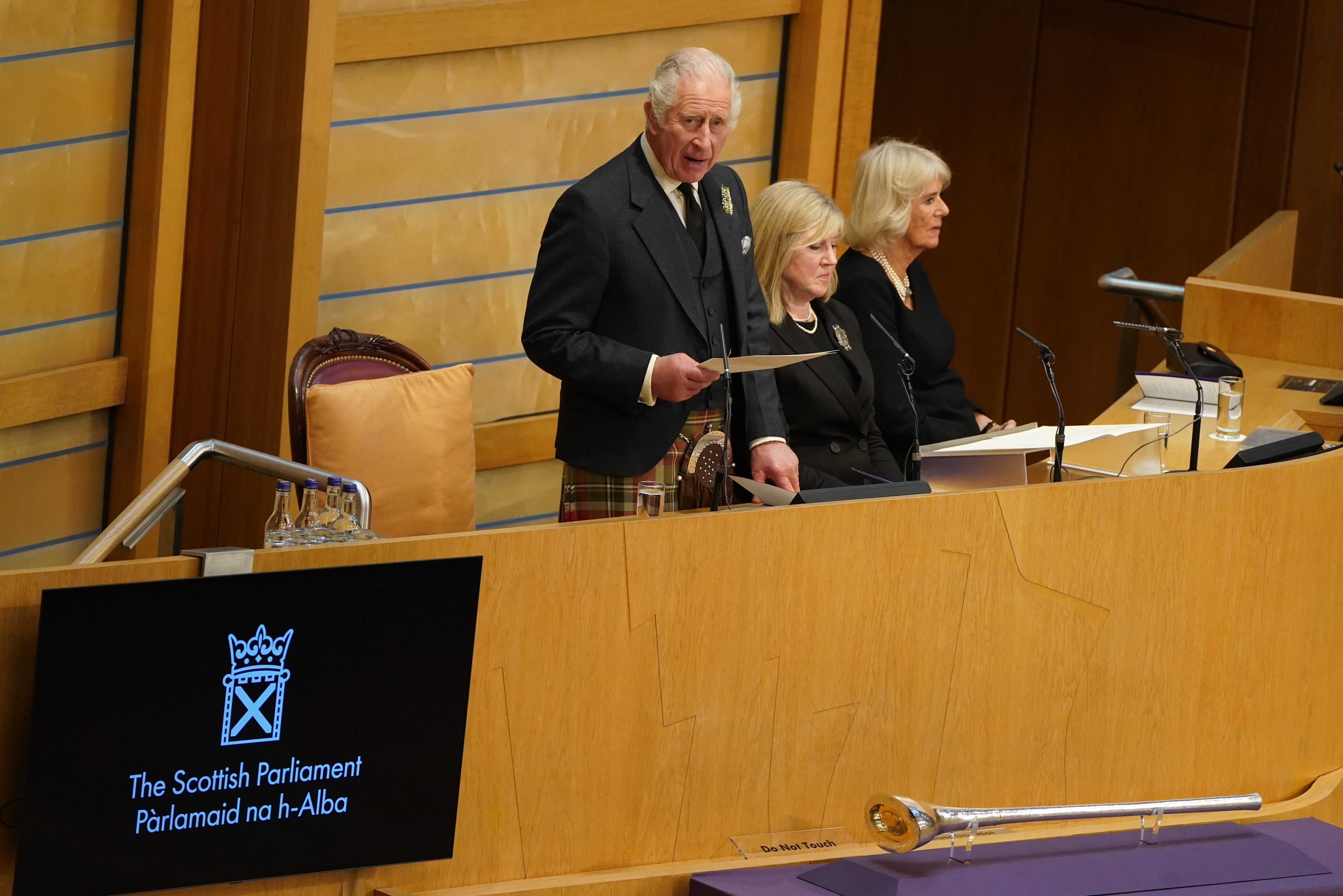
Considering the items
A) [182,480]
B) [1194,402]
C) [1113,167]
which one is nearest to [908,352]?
[1194,402]

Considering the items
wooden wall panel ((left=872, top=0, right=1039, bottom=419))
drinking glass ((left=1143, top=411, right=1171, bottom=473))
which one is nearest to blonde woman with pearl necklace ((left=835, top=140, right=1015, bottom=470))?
drinking glass ((left=1143, top=411, right=1171, bottom=473))

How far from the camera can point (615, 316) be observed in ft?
9.84

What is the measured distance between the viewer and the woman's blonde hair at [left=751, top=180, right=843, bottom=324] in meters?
3.43

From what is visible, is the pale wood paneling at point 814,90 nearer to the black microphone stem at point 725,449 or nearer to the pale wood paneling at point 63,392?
the pale wood paneling at point 63,392

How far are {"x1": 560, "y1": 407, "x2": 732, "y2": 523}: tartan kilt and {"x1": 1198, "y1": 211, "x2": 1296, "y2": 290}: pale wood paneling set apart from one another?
264 cm

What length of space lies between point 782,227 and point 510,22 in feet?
3.03

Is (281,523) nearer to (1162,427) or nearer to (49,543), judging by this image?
(49,543)

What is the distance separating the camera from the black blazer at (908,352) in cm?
379

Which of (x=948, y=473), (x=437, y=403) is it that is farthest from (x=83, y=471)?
(x=948, y=473)

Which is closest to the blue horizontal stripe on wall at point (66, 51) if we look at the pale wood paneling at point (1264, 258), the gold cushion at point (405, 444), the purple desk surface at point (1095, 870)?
the gold cushion at point (405, 444)

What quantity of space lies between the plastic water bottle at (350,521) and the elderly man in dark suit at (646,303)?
2.81ft

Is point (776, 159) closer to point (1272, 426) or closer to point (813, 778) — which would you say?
point (1272, 426)

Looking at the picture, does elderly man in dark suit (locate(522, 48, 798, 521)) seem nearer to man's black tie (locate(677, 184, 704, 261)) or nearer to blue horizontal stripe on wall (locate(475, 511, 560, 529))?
man's black tie (locate(677, 184, 704, 261))

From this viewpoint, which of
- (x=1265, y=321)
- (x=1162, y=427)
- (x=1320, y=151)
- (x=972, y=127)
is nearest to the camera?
(x=1162, y=427)
